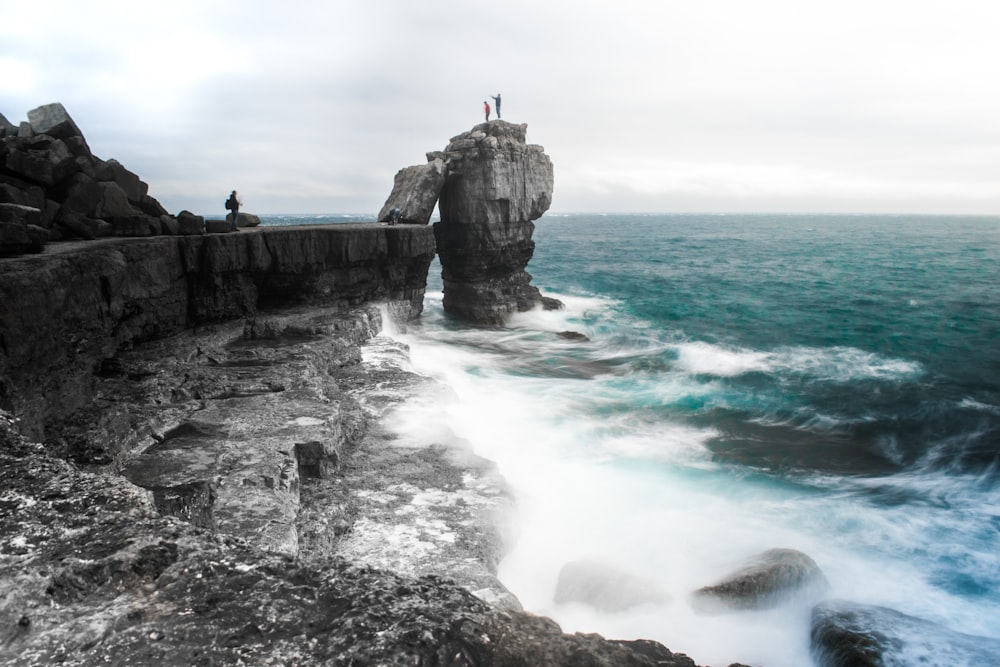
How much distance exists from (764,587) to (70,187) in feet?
51.6

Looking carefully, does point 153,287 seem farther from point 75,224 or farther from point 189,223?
point 189,223

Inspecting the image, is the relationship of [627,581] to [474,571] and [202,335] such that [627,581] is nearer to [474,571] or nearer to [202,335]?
[474,571]

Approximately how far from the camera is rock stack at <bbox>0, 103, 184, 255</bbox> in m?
13.0

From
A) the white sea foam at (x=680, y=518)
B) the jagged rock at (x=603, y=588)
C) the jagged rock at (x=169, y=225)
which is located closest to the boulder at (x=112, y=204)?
the jagged rock at (x=169, y=225)

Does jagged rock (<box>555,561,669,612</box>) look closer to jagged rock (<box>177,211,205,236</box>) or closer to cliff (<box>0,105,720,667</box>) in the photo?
cliff (<box>0,105,720,667</box>)

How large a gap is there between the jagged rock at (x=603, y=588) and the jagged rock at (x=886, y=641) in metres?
2.00

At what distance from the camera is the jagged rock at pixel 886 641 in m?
7.54

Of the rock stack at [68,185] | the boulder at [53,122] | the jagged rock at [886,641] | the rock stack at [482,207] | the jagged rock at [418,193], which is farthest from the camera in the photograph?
the rock stack at [482,207]

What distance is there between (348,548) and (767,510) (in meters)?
8.29

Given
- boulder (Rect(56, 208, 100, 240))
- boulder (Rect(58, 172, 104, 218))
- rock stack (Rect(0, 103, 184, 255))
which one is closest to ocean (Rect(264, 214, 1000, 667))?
rock stack (Rect(0, 103, 184, 255))

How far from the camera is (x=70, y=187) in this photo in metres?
14.0

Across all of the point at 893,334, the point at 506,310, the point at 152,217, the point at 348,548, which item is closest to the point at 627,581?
the point at 348,548

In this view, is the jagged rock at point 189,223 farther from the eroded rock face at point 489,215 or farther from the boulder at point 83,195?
the eroded rock face at point 489,215

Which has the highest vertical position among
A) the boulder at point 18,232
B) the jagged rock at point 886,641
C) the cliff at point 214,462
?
the boulder at point 18,232
